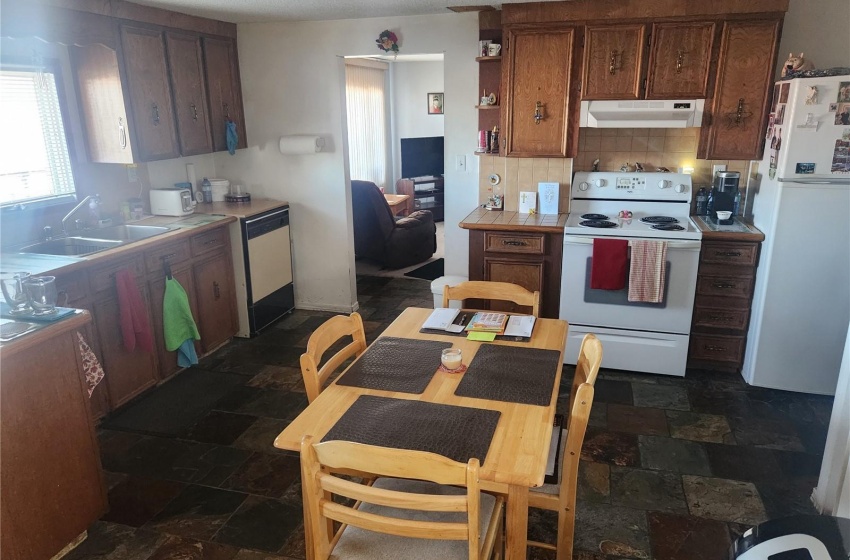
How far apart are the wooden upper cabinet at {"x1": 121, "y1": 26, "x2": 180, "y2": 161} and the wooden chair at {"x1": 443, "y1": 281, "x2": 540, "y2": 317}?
2.25 metres

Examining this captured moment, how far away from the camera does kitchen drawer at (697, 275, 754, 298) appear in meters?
3.48

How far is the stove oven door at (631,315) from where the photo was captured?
11.2ft

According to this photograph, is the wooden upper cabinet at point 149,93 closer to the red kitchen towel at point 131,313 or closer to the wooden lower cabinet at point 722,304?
the red kitchen towel at point 131,313

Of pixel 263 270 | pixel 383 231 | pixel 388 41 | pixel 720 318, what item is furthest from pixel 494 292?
pixel 383 231

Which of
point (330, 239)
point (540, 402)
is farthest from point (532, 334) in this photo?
point (330, 239)

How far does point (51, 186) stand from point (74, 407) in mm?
1767

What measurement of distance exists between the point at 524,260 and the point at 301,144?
6.40 feet

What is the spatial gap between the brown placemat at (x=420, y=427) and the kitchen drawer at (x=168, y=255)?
216 centimetres

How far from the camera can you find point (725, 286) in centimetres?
350

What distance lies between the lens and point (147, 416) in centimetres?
324

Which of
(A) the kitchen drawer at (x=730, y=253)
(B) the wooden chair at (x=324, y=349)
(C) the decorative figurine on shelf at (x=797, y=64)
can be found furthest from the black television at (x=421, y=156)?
(B) the wooden chair at (x=324, y=349)

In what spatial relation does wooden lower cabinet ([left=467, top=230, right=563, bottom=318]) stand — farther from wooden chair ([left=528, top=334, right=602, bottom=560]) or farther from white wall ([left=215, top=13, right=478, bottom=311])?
wooden chair ([left=528, top=334, right=602, bottom=560])

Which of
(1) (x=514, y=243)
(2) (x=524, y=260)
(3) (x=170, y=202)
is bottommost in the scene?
(2) (x=524, y=260)

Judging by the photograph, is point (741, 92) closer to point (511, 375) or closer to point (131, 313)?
point (511, 375)
